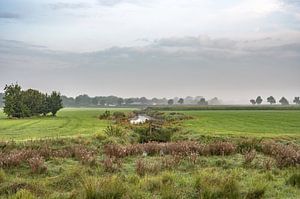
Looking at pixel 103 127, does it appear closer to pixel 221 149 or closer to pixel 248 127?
pixel 248 127

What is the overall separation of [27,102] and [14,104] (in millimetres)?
6016

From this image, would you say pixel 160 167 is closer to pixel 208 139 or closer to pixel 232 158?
pixel 232 158

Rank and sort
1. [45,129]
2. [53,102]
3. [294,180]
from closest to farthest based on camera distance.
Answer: [294,180] → [45,129] → [53,102]

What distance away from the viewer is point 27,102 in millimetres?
97438

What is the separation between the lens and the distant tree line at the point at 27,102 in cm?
9150

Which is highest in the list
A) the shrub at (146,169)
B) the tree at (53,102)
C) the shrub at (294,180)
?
the tree at (53,102)

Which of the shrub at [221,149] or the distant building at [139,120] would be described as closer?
the shrub at [221,149]

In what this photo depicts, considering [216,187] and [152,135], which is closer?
[216,187]

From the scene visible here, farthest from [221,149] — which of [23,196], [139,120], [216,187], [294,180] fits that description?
[139,120]

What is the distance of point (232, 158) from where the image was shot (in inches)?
838

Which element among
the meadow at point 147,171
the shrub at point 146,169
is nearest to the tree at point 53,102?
the meadow at point 147,171

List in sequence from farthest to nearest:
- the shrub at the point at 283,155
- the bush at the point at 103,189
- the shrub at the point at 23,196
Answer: the shrub at the point at 283,155, the bush at the point at 103,189, the shrub at the point at 23,196

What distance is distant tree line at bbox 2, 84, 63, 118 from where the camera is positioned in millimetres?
91500

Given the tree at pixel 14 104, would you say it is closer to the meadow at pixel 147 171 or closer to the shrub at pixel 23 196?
the meadow at pixel 147 171
